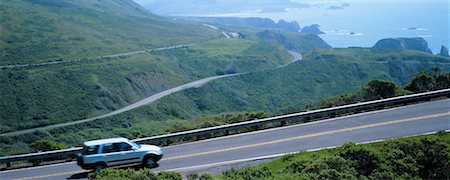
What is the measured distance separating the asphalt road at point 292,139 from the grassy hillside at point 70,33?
10210 centimetres

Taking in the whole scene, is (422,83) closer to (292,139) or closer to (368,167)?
(292,139)

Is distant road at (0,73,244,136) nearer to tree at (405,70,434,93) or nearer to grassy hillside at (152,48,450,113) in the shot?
grassy hillside at (152,48,450,113)

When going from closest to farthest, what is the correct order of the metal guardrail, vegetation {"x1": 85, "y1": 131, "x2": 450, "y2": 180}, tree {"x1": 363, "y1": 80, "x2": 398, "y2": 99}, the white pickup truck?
vegetation {"x1": 85, "y1": 131, "x2": 450, "y2": 180}, the white pickup truck, the metal guardrail, tree {"x1": 363, "y1": 80, "x2": 398, "y2": 99}

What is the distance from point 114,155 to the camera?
1622 cm

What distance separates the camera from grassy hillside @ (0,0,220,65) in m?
123

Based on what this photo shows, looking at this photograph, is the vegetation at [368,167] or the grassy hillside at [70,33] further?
the grassy hillside at [70,33]

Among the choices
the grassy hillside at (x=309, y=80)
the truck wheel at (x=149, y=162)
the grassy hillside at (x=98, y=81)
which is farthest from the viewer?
the grassy hillside at (x=309, y=80)

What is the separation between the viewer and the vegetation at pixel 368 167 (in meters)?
10.6

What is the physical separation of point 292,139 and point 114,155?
23.8ft

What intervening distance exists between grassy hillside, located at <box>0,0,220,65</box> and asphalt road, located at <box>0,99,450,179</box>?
10210cm

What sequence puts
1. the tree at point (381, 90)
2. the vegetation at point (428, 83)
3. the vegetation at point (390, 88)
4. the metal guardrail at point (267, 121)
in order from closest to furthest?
the metal guardrail at point (267, 121), the vegetation at point (390, 88), the tree at point (381, 90), the vegetation at point (428, 83)

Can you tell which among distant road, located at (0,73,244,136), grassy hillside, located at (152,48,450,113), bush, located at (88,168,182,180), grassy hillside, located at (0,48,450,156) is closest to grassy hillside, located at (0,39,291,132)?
distant road, located at (0,73,244,136)

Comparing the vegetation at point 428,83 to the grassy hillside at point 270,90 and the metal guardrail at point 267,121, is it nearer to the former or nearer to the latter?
the metal guardrail at point 267,121

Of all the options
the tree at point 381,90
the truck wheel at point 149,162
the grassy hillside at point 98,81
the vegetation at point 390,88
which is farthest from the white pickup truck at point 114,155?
the grassy hillside at point 98,81
